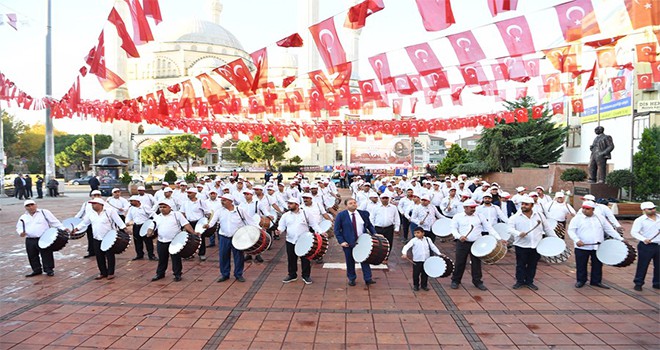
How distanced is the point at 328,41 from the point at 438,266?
539 centimetres

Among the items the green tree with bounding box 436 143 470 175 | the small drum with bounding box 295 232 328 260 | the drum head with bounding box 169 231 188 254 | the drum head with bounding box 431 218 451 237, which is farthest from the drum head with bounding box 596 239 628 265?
the green tree with bounding box 436 143 470 175

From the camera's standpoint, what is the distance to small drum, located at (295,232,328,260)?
7.20 m

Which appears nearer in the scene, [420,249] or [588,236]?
[420,249]

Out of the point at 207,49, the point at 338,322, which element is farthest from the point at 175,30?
the point at 338,322

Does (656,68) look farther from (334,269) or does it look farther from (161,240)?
(161,240)

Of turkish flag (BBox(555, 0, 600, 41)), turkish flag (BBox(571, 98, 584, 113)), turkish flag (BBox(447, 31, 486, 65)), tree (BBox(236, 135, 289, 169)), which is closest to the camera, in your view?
turkish flag (BBox(555, 0, 600, 41))

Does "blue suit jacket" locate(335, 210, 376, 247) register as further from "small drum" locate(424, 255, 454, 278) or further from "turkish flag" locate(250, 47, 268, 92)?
"turkish flag" locate(250, 47, 268, 92)

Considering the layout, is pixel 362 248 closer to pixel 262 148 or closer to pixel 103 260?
pixel 103 260

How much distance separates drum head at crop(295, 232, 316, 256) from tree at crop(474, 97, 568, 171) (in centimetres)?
2480

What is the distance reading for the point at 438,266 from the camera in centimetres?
684

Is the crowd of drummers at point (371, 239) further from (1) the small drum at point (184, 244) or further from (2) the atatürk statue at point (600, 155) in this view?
(2) the atatürk statue at point (600, 155)

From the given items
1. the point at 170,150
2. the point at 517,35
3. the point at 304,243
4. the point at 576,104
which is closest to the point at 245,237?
the point at 304,243

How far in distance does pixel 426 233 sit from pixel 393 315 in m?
3.80

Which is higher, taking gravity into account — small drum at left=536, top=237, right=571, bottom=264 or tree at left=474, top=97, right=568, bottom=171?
tree at left=474, top=97, right=568, bottom=171
